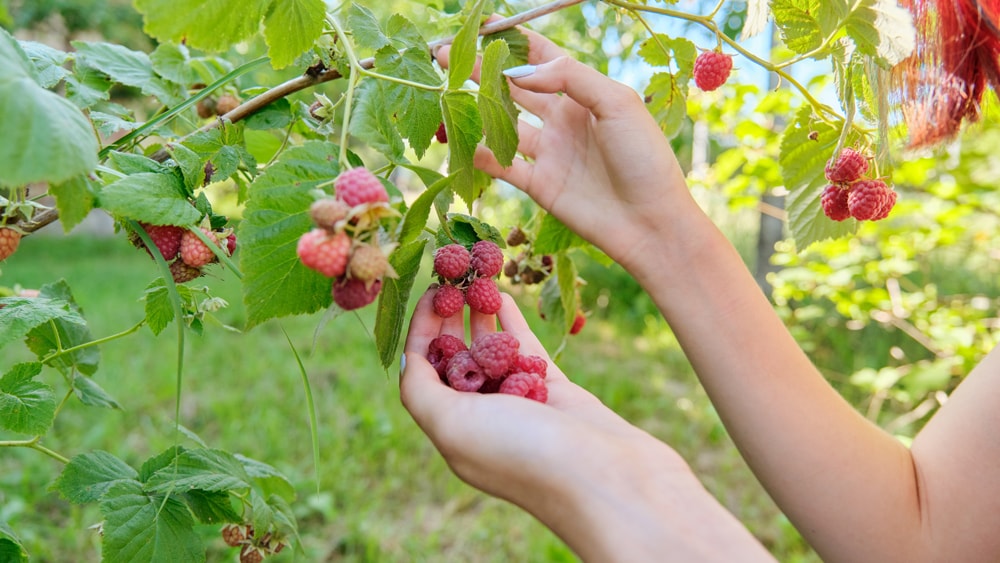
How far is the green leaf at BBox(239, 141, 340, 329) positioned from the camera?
52cm

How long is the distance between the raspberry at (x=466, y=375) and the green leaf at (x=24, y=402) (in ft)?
1.48

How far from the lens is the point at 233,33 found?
0.64 metres

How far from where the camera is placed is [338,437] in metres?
2.39

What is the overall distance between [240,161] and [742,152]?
184 cm

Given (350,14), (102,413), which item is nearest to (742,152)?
(350,14)

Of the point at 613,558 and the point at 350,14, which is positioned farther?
the point at 350,14

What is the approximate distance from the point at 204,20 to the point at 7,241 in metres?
0.25

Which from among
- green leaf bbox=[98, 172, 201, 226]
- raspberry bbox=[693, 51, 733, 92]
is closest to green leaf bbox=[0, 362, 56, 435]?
green leaf bbox=[98, 172, 201, 226]

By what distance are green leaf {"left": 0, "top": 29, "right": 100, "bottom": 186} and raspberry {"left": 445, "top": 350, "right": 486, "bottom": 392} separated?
13.7 inches

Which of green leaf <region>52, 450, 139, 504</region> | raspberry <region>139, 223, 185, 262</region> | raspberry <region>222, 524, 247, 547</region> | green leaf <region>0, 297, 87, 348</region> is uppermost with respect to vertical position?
raspberry <region>139, 223, 185, 262</region>

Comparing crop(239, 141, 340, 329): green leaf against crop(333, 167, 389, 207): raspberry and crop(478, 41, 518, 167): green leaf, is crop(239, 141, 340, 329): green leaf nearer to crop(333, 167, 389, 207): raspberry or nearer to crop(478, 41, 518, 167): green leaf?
crop(333, 167, 389, 207): raspberry

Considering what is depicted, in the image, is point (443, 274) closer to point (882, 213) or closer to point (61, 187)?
point (61, 187)

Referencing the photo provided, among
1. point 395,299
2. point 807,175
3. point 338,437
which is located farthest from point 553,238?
point 338,437

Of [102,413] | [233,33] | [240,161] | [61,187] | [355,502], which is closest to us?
[61,187]
